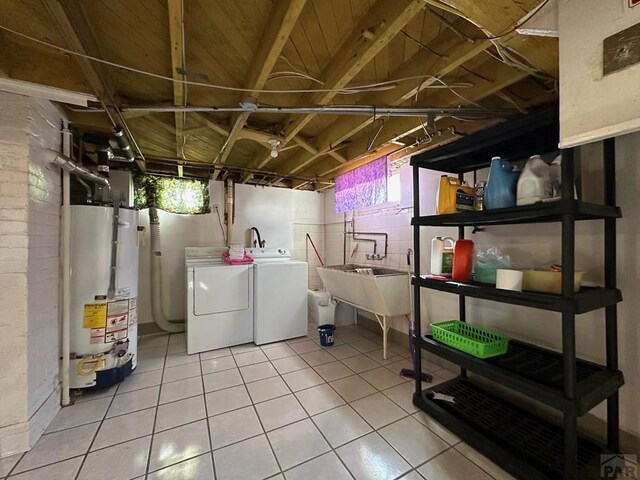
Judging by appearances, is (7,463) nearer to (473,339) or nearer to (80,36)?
(80,36)

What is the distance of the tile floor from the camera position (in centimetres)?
134

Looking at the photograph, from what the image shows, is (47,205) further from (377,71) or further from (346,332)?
(346,332)

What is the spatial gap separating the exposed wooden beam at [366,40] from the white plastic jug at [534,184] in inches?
39.0

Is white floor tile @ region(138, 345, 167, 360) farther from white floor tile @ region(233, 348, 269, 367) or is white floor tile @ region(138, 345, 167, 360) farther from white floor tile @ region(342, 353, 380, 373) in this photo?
white floor tile @ region(342, 353, 380, 373)

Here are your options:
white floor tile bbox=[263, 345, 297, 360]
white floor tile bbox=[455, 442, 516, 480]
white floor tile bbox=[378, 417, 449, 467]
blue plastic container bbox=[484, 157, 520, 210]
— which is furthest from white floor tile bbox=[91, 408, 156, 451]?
blue plastic container bbox=[484, 157, 520, 210]

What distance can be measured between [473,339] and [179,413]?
83.4 inches

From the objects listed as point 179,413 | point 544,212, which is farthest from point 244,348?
point 544,212

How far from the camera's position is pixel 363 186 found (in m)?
3.20

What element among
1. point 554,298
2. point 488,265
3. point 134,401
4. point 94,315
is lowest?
point 134,401

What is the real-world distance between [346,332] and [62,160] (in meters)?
3.23

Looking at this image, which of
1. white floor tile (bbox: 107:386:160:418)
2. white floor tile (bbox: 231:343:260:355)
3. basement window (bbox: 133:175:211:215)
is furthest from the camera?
basement window (bbox: 133:175:211:215)

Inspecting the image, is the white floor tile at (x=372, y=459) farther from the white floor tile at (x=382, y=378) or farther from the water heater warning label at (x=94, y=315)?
the water heater warning label at (x=94, y=315)

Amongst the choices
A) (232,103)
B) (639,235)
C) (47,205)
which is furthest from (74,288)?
(639,235)

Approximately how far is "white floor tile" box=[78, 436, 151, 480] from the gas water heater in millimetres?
777
